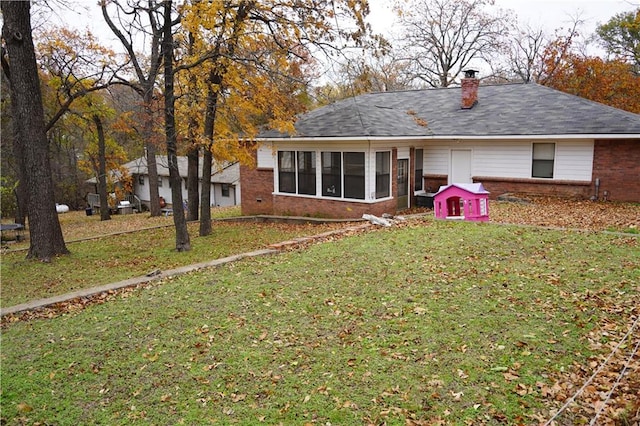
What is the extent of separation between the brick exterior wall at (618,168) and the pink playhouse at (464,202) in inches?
211

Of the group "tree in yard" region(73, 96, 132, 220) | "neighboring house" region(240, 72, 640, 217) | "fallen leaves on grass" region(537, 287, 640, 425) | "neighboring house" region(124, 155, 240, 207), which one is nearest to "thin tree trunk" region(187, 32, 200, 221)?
"neighboring house" region(240, 72, 640, 217)

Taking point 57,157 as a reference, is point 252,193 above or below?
below

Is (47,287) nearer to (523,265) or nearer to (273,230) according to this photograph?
(273,230)

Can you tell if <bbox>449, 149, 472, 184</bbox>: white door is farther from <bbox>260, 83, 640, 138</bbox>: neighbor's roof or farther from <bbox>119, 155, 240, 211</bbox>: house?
<bbox>119, 155, 240, 211</bbox>: house

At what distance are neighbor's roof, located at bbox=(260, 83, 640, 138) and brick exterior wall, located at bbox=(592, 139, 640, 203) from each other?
2.21 ft

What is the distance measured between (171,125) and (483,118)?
38.7 feet

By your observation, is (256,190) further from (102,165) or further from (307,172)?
(102,165)

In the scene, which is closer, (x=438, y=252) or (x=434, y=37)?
(x=438, y=252)

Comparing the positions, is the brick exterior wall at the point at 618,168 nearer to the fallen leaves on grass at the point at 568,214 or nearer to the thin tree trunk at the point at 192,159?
the fallen leaves on grass at the point at 568,214

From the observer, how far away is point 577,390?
4.32 metres

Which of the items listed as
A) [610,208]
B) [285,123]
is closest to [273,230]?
[285,123]

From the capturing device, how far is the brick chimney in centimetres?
1906

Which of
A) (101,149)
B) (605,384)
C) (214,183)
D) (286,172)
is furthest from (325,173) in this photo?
(214,183)

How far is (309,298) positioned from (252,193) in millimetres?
12779
